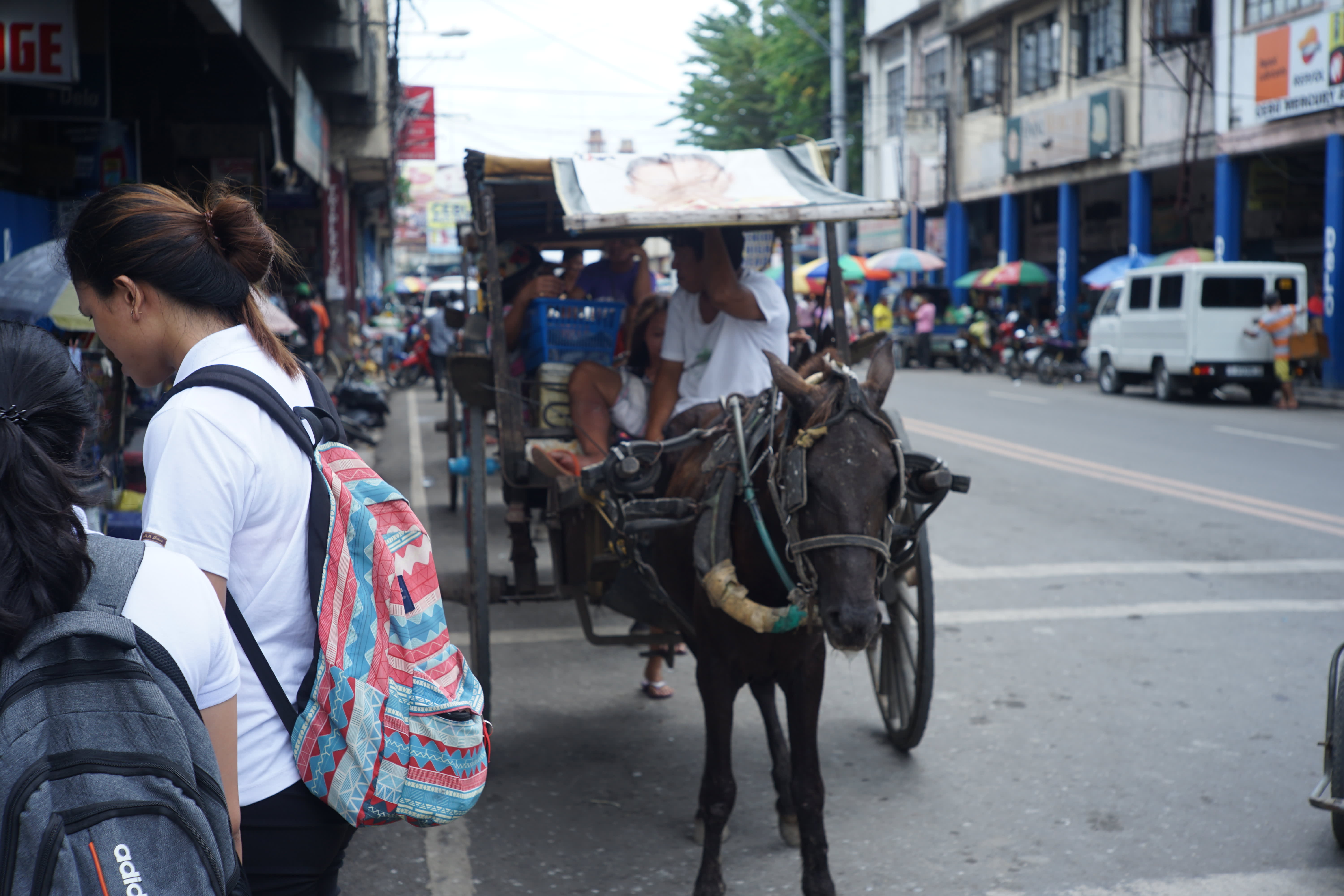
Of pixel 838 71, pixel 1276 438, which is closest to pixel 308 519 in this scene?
pixel 1276 438

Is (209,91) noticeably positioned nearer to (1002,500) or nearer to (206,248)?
(1002,500)

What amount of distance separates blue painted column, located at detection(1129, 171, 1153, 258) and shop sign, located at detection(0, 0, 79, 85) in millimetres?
23900

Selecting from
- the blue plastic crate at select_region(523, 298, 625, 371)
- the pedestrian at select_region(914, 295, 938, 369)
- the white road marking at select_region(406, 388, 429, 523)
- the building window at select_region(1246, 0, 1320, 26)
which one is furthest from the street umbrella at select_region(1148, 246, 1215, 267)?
the blue plastic crate at select_region(523, 298, 625, 371)

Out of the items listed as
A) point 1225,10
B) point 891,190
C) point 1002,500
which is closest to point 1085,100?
point 1225,10

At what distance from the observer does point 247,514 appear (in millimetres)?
1862

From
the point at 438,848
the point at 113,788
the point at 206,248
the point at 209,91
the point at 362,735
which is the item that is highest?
the point at 209,91

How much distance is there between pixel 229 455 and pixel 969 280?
32.0 metres

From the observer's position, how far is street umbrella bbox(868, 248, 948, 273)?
32.3 metres

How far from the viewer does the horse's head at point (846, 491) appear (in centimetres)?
313

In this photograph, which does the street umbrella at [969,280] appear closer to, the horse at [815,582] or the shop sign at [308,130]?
the shop sign at [308,130]

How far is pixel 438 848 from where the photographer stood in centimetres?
420

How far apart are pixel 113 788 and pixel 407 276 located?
222 ft

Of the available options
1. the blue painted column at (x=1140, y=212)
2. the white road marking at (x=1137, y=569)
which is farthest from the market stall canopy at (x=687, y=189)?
the blue painted column at (x=1140, y=212)

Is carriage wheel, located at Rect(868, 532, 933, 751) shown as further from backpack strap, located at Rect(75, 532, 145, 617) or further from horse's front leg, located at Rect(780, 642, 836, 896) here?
backpack strap, located at Rect(75, 532, 145, 617)
